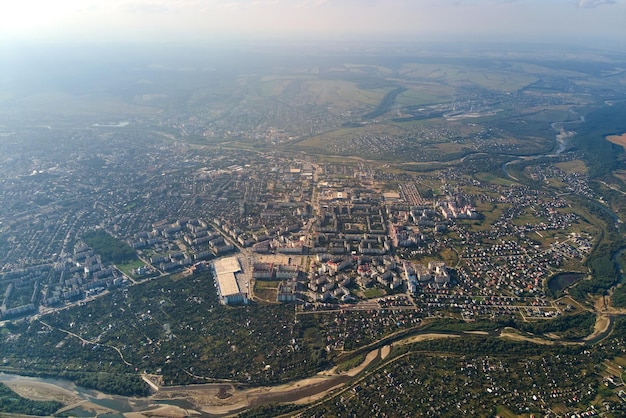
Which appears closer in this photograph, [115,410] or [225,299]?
[115,410]

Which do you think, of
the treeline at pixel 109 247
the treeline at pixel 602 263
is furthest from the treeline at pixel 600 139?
the treeline at pixel 109 247

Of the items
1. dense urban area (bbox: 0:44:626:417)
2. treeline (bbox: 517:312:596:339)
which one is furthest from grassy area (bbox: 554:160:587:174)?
treeline (bbox: 517:312:596:339)

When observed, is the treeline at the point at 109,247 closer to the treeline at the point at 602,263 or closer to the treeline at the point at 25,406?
the treeline at the point at 25,406

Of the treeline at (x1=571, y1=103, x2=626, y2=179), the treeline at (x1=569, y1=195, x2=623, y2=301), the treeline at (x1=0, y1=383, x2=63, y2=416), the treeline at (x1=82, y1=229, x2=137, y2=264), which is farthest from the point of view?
the treeline at (x1=571, y1=103, x2=626, y2=179)

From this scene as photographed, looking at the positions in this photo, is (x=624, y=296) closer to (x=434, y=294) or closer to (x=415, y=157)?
(x=434, y=294)

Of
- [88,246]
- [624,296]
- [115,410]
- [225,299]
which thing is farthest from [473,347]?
[88,246]

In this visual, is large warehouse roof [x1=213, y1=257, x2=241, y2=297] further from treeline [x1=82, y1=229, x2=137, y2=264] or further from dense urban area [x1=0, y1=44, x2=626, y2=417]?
treeline [x1=82, y1=229, x2=137, y2=264]

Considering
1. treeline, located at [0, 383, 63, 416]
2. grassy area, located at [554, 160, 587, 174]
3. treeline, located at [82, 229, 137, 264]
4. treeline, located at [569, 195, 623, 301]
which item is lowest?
treeline, located at [0, 383, 63, 416]
